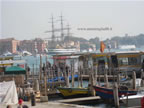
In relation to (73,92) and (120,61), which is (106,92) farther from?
(120,61)

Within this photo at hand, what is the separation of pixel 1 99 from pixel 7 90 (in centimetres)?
63

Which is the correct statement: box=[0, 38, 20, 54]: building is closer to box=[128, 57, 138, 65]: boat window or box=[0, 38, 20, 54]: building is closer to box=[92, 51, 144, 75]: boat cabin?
box=[92, 51, 144, 75]: boat cabin

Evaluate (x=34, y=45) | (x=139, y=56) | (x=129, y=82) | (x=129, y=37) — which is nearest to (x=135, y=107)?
(x=129, y=82)

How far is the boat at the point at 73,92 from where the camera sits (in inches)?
1051

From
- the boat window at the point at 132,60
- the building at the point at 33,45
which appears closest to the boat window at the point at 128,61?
the boat window at the point at 132,60

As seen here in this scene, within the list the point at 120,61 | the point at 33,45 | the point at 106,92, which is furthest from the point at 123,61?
the point at 33,45

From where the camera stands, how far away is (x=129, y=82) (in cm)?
2755

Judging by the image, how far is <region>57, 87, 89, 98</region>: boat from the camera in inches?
1051

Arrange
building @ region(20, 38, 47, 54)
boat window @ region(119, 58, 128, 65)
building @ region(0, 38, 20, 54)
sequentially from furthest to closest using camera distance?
1. building @ region(20, 38, 47, 54)
2. building @ region(0, 38, 20, 54)
3. boat window @ region(119, 58, 128, 65)

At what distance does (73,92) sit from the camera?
2717cm

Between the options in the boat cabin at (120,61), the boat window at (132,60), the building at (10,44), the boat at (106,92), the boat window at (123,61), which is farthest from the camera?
the building at (10,44)

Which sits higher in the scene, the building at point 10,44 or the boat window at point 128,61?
the building at point 10,44

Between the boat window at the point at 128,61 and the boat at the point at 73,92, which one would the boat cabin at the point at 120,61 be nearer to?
the boat window at the point at 128,61

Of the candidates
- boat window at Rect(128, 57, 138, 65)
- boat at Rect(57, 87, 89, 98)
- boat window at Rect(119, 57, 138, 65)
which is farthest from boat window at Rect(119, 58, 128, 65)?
boat at Rect(57, 87, 89, 98)
